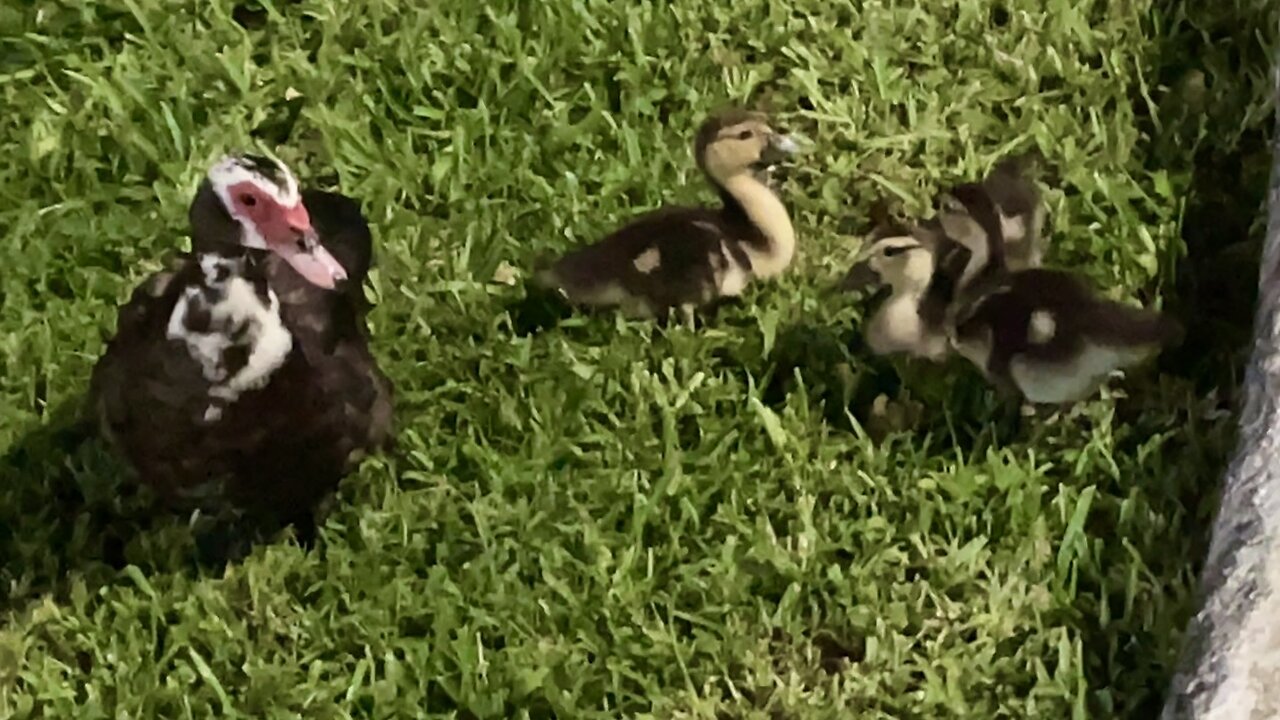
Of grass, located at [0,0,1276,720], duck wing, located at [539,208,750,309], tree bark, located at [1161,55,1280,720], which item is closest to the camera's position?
tree bark, located at [1161,55,1280,720]

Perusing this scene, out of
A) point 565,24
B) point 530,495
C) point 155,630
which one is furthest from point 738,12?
point 155,630

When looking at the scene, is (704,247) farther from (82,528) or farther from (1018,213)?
(82,528)

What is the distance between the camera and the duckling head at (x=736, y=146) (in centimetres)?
235

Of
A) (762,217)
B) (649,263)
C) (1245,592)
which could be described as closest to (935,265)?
(762,217)

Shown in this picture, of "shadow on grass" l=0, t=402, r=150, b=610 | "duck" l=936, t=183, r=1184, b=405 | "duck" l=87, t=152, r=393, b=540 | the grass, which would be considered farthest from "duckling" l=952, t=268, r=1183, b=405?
"shadow on grass" l=0, t=402, r=150, b=610

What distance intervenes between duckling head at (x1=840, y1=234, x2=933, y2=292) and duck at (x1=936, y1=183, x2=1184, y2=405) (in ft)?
0.14

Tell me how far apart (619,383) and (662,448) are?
122 millimetres

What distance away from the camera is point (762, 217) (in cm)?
234

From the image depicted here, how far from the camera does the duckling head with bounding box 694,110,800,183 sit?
235cm

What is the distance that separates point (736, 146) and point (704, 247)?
16 centimetres

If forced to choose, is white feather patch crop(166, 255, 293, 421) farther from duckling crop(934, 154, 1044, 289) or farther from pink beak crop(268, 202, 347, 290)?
duckling crop(934, 154, 1044, 289)

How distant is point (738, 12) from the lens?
2.82 meters

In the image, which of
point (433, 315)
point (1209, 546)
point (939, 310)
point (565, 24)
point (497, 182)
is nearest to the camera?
point (1209, 546)

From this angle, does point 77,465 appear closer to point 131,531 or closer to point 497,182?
point 131,531
